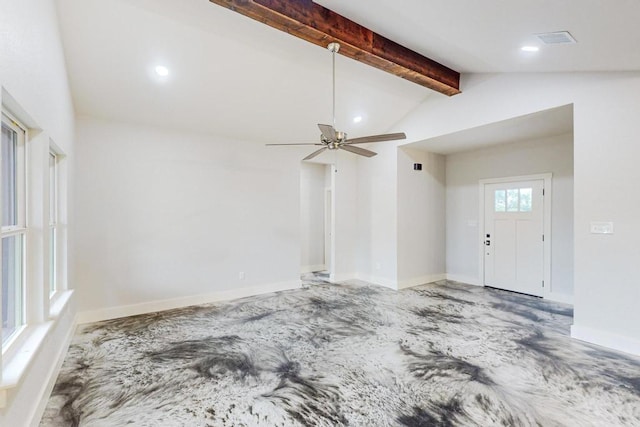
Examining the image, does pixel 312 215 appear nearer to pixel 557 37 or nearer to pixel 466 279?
pixel 466 279

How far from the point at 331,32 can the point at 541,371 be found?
382cm

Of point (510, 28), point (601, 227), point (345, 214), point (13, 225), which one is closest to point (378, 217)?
point (345, 214)

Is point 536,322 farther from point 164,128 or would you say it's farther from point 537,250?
point 164,128

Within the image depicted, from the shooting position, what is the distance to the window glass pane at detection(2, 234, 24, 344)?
1955 mm

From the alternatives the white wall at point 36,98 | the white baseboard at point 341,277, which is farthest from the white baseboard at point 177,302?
the white wall at point 36,98

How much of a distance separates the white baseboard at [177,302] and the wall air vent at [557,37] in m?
4.95

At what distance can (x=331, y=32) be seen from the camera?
10.4 feet

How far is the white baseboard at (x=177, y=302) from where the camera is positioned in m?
4.20

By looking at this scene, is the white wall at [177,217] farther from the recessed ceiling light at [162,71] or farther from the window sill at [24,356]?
the window sill at [24,356]

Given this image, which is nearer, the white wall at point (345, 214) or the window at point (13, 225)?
the window at point (13, 225)

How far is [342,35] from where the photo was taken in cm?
327

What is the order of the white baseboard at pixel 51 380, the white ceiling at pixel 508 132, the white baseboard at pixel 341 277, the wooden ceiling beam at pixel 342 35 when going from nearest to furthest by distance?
1. the white baseboard at pixel 51 380
2. the wooden ceiling beam at pixel 342 35
3. the white ceiling at pixel 508 132
4. the white baseboard at pixel 341 277

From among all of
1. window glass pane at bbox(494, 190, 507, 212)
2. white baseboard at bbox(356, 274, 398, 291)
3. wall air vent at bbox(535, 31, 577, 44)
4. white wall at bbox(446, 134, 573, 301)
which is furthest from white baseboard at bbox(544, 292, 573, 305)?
wall air vent at bbox(535, 31, 577, 44)

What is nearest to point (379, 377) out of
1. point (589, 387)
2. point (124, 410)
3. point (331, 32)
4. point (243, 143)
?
point (589, 387)
